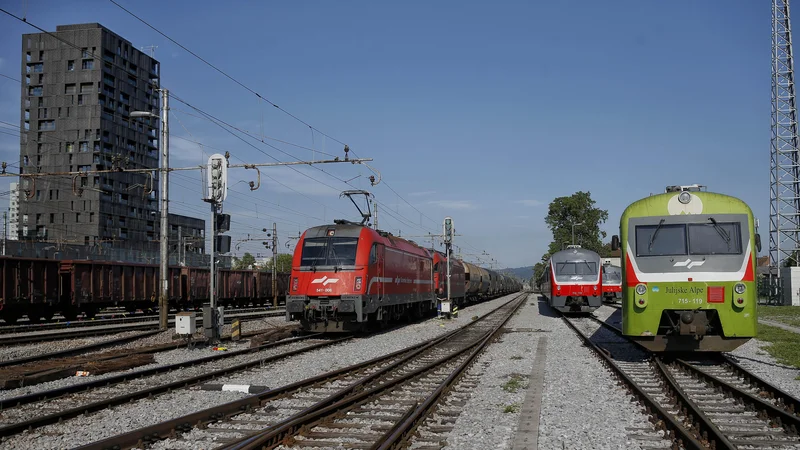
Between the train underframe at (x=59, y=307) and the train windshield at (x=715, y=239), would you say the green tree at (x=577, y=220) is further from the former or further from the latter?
the train windshield at (x=715, y=239)

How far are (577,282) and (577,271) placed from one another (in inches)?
18.7

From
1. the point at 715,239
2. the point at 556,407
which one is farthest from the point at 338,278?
the point at 556,407

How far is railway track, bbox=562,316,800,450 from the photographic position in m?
6.78

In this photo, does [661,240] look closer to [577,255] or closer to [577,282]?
[577,282]

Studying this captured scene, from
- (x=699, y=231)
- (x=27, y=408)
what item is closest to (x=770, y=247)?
(x=699, y=231)

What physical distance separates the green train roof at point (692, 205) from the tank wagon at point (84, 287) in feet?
70.5

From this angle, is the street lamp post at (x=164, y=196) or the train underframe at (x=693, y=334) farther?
the street lamp post at (x=164, y=196)

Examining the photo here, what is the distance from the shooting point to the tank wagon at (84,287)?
79.6 ft

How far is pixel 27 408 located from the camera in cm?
844

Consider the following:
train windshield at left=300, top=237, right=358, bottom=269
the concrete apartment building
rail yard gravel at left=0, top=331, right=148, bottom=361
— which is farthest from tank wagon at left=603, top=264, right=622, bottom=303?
the concrete apartment building

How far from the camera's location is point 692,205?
12.2m

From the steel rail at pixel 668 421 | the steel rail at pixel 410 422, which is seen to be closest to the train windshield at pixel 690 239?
the steel rail at pixel 668 421

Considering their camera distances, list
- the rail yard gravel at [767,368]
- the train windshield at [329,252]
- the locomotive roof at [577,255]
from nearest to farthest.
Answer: the rail yard gravel at [767,368], the train windshield at [329,252], the locomotive roof at [577,255]

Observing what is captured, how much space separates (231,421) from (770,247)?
139 feet
